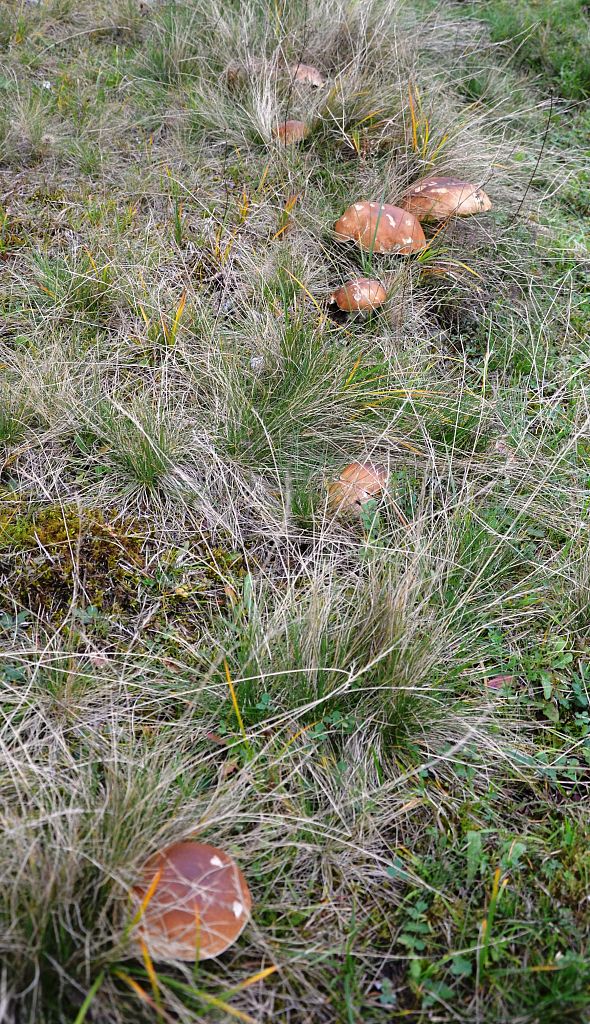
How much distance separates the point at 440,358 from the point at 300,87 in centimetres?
196

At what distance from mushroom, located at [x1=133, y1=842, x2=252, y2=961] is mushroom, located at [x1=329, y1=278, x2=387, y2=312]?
226cm

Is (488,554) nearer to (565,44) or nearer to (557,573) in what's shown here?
(557,573)

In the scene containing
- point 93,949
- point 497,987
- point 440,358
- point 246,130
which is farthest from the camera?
point 246,130

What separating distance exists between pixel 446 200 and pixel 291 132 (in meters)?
0.98

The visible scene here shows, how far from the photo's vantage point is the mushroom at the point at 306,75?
412 centimetres

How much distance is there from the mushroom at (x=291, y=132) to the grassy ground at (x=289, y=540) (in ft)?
0.22

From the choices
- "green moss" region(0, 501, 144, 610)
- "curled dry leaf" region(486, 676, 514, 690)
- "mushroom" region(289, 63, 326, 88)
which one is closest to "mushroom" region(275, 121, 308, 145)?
"mushroom" region(289, 63, 326, 88)

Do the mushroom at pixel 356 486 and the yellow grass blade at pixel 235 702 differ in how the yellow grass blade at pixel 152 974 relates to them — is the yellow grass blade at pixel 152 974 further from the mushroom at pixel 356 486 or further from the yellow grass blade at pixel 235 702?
the mushroom at pixel 356 486

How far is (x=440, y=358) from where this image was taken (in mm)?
3252

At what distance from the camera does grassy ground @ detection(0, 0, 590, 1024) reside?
1698mm

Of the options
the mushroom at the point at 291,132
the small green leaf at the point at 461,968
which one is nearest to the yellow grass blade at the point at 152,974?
the small green leaf at the point at 461,968

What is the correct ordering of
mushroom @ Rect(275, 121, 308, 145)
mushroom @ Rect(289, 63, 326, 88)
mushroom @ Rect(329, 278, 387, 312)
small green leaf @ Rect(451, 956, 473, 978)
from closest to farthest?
small green leaf @ Rect(451, 956, 473, 978) → mushroom @ Rect(329, 278, 387, 312) → mushroom @ Rect(275, 121, 308, 145) → mushroom @ Rect(289, 63, 326, 88)

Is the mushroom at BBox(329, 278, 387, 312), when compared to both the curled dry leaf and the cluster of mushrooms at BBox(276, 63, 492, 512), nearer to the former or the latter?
the cluster of mushrooms at BBox(276, 63, 492, 512)

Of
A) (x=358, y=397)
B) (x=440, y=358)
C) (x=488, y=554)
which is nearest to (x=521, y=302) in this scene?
(x=440, y=358)
